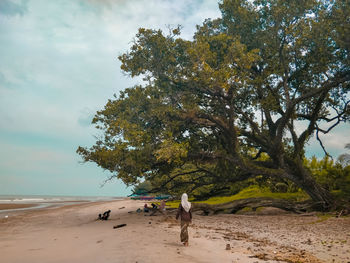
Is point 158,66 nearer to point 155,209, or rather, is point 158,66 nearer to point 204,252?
point 155,209

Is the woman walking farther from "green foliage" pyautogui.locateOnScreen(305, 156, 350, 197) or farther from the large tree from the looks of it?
"green foliage" pyautogui.locateOnScreen(305, 156, 350, 197)

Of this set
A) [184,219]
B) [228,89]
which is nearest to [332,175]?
[228,89]

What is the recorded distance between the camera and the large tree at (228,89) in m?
17.4

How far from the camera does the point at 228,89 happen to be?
1805 centimetres

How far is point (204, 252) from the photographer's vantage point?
27.3 feet

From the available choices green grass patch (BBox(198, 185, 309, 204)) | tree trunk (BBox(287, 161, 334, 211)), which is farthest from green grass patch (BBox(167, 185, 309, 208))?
tree trunk (BBox(287, 161, 334, 211))

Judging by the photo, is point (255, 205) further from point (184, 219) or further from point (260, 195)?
point (184, 219)

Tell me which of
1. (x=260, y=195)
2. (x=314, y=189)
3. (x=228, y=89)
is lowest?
(x=260, y=195)

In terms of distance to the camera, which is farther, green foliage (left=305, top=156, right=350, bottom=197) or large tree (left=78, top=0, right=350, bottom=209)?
green foliage (left=305, top=156, right=350, bottom=197)

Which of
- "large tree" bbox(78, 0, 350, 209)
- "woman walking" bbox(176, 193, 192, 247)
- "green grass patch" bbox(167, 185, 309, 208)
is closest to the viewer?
"woman walking" bbox(176, 193, 192, 247)

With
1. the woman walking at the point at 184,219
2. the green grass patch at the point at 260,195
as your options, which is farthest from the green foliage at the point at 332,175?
the woman walking at the point at 184,219

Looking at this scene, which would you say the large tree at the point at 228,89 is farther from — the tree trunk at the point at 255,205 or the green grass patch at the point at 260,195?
the green grass patch at the point at 260,195

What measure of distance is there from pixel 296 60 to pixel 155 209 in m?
16.0

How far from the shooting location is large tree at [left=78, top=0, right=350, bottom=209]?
57.0 ft
